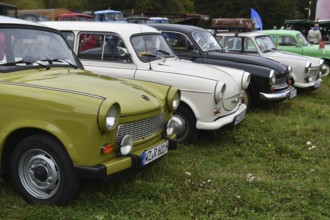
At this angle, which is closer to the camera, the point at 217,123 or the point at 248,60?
the point at 217,123

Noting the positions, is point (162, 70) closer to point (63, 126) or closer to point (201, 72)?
point (201, 72)

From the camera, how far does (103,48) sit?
6031 millimetres

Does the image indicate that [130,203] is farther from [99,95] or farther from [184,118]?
[184,118]

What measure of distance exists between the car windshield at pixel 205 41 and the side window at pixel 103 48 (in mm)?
2086

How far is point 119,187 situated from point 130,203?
36 centimetres

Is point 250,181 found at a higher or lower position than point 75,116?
lower

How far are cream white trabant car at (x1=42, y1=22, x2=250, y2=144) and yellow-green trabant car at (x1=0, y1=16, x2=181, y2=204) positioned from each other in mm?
1350

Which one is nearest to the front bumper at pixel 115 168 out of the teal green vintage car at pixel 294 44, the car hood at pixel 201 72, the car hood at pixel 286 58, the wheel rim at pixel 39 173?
the wheel rim at pixel 39 173

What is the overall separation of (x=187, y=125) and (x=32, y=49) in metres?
2.26

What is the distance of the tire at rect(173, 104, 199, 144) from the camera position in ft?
18.2

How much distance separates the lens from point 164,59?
6.28 metres

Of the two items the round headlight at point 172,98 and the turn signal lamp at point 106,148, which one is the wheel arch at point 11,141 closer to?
the turn signal lamp at point 106,148

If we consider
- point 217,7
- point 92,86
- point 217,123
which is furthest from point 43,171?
point 217,7

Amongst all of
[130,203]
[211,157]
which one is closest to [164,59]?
[211,157]
